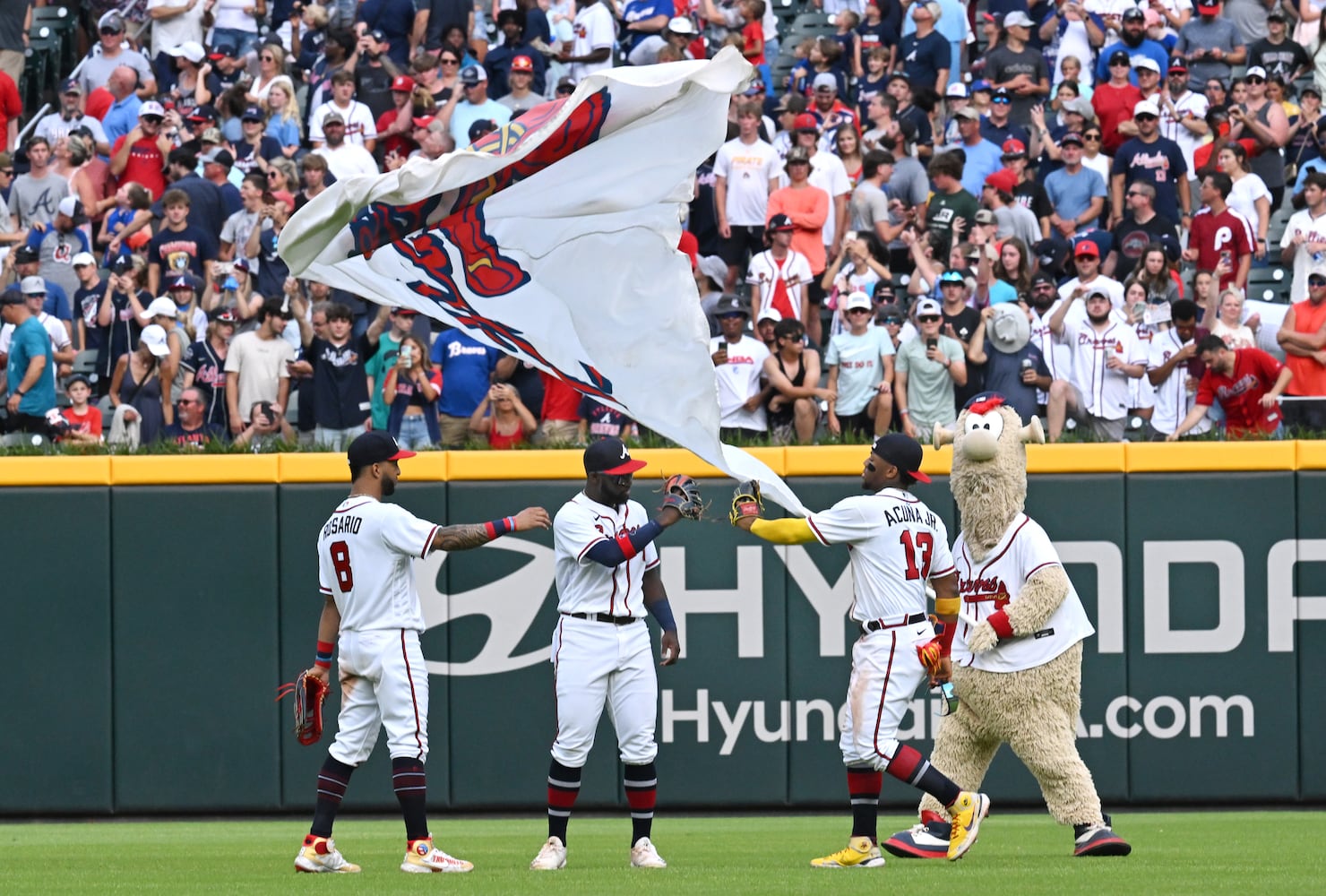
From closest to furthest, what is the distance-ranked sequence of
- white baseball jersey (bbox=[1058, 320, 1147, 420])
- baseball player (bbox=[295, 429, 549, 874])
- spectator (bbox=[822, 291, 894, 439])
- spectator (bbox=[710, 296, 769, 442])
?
1. baseball player (bbox=[295, 429, 549, 874])
2. spectator (bbox=[710, 296, 769, 442])
3. spectator (bbox=[822, 291, 894, 439])
4. white baseball jersey (bbox=[1058, 320, 1147, 420])

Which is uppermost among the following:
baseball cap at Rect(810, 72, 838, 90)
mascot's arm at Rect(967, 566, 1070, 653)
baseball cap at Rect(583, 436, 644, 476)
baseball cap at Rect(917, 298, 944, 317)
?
baseball cap at Rect(810, 72, 838, 90)

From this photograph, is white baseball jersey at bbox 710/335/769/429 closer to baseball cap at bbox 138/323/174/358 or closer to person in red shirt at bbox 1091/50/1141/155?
baseball cap at bbox 138/323/174/358

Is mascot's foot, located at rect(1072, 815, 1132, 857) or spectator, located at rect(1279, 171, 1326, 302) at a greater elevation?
spectator, located at rect(1279, 171, 1326, 302)

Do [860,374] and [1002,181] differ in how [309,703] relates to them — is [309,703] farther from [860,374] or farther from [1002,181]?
[1002,181]

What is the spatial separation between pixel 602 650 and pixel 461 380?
5.45 meters

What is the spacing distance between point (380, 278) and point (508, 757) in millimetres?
4355

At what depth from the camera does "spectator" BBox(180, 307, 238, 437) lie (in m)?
15.0

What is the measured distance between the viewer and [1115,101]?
58.7 feet

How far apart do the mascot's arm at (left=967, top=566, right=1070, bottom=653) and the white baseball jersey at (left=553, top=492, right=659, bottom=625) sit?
163 centimetres

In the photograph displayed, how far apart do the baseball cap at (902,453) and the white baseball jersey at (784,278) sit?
20.7ft

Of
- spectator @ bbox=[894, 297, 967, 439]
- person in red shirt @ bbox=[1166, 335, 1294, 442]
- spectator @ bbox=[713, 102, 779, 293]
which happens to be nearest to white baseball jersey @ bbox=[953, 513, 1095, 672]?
spectator @ bbox=[894, 297, 967, 439]

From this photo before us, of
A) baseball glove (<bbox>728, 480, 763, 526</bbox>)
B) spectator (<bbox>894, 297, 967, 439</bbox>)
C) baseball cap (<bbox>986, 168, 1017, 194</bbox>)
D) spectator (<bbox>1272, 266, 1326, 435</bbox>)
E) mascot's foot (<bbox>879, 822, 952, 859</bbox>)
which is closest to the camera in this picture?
baseball glove (<bbox>728, 480, 763, 526</bbox>)


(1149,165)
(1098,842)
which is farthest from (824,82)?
(1098,842)

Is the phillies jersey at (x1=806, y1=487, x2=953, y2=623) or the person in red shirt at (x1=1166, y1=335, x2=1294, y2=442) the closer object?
the phillies jersey at (x1=806, y1=487, x2=953, y2=623)
